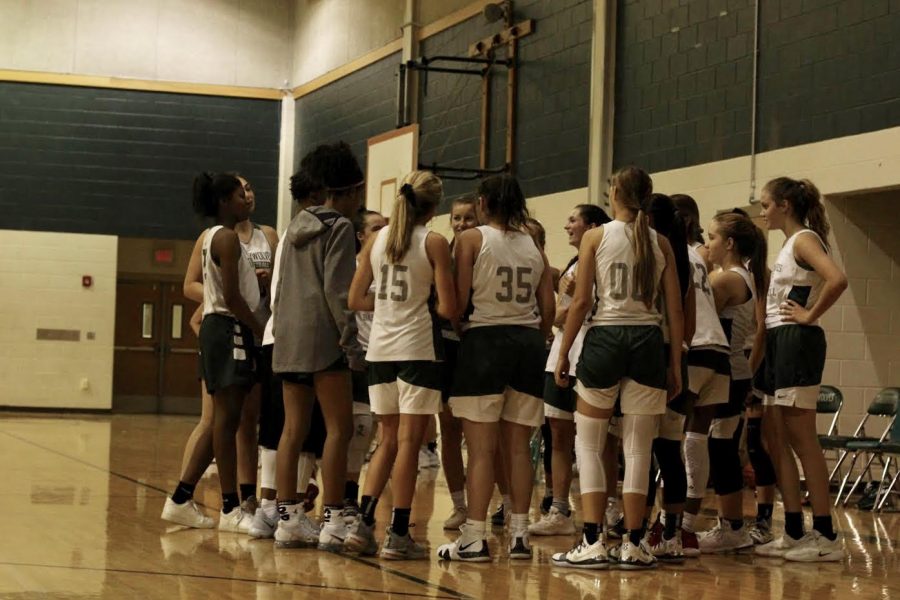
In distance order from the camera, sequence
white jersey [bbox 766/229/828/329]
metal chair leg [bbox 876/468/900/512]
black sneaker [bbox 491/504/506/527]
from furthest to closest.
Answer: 1. metal chair leg [bbox 876/468/900/512]
2. black sneaker [bbox 491/504/506/527]
3. white jersey [bbox 766/229/828/329]

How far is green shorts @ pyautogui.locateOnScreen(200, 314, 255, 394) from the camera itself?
5.69 meters

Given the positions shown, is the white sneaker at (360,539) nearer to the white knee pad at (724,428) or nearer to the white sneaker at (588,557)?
the white sneaker at (588,557)

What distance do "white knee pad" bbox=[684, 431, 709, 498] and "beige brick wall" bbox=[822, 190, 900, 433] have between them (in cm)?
358

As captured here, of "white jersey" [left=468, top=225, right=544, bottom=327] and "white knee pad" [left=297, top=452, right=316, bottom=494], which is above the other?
"white jersey" [left=468, top=225, right=544, bottom=327]

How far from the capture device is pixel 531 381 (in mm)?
5086

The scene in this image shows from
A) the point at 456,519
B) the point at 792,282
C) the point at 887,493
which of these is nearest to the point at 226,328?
the point at 456,519

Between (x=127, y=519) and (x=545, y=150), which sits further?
(x=545, y=150)

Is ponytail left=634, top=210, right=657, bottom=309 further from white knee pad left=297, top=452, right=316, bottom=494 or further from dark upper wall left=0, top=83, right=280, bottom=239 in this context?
dark upper wall left=0, top=83, right=280, bottom=239

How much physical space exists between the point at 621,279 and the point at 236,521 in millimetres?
2077

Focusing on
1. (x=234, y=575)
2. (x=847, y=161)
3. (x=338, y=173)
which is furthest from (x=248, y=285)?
(x=847, y=161)

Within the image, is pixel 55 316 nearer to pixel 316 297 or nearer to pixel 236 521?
pixel 236 521

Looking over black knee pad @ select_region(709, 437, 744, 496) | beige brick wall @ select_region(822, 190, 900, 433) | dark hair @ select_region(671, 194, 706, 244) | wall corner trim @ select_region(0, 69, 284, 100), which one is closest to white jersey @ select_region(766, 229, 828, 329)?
dark hair @ select_region(671, 194, 706, 244)

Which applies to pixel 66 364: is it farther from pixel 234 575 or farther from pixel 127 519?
pixel 234 575

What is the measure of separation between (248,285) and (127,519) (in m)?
1.27
